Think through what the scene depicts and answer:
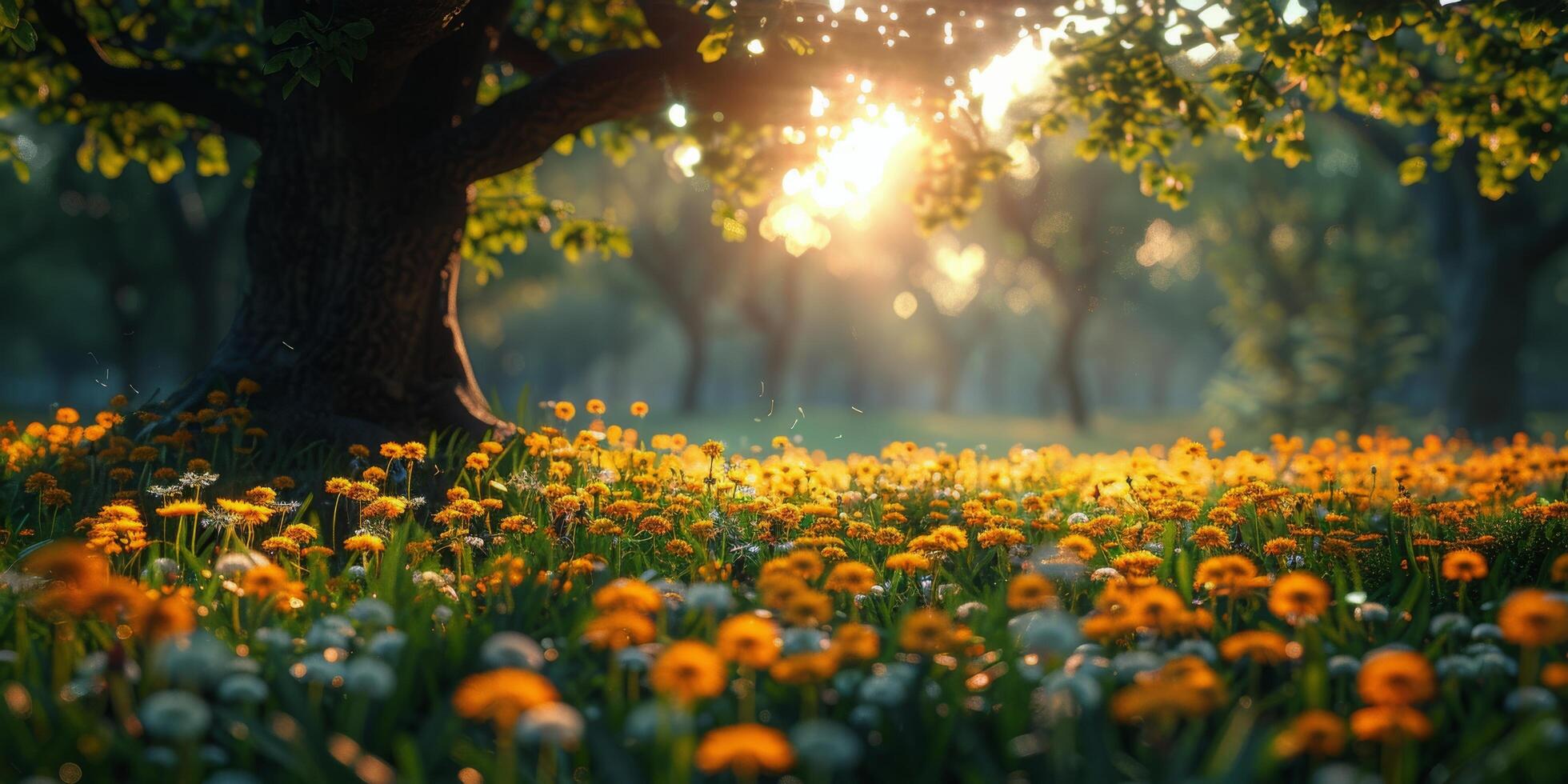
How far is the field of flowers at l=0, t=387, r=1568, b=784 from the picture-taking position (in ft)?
→ 6.94

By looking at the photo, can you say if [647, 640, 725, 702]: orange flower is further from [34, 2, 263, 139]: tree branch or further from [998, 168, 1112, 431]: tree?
[998, 168, 1112, 431]: tree

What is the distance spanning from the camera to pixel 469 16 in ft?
22.5

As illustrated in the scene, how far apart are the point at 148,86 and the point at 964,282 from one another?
1530 inches

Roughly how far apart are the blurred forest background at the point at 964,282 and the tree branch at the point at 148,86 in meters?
3.70

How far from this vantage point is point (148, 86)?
23.4ft

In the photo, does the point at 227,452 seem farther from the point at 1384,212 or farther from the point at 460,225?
the point at 1384,212

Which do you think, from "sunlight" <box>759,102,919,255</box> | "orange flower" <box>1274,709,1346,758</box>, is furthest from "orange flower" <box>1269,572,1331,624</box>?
"sunlight" <box>759,102,919,255</box>

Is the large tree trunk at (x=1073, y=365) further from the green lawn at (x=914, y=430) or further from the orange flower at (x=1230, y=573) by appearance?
the orange flower at (x=1230, y=573)

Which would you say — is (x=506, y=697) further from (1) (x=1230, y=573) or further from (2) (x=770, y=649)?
(1) (x=1230, y=573)

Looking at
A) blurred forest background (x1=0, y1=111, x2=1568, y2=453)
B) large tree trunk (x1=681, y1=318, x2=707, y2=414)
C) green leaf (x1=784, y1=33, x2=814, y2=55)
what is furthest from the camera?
large tree trunk (x1=681, y1=318, x2=707, y2=414)

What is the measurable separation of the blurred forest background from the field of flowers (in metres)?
5.65

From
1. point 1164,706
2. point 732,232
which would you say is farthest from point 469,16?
point 1164,706

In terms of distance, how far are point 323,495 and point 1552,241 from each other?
1685cm

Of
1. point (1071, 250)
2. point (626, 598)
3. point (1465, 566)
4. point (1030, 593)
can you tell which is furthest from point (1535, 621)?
point (1071, 250)
